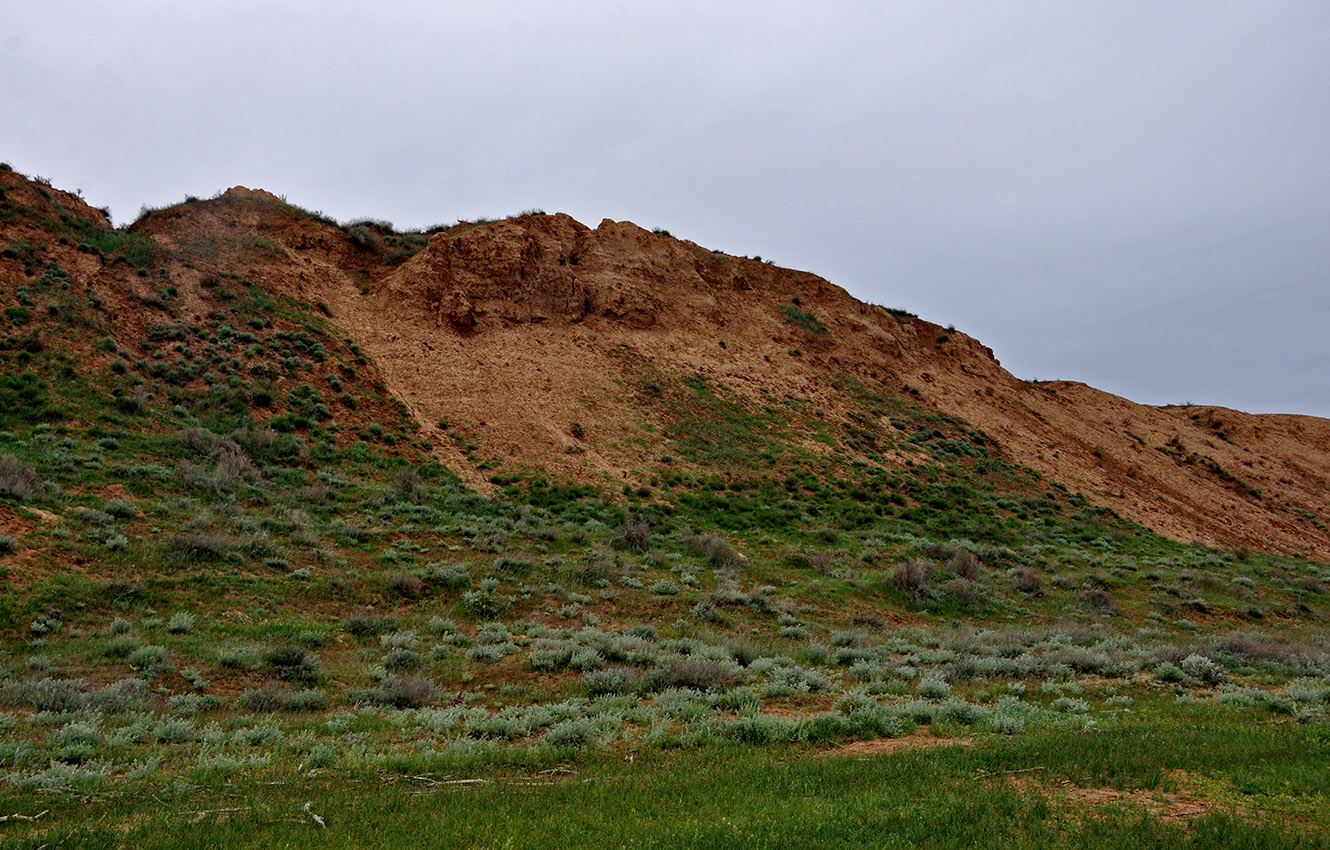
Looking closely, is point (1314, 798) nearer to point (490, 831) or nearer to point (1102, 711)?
point (1102, 711)

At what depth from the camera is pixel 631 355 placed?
105 ft

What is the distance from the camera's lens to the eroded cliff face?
26.5m

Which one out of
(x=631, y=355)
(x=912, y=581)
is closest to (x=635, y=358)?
(x=631, y=355)

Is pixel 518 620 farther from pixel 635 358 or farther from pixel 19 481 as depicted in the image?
pixel 635 358

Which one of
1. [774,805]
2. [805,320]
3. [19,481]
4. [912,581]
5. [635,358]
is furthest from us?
[805,320]

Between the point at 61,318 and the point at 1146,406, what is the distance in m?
65.9

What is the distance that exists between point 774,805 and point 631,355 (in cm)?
2771

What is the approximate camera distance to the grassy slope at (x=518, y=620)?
5.52 metres

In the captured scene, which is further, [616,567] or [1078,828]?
[616,567]

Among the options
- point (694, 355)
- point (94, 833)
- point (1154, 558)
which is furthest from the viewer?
point (694, 355)

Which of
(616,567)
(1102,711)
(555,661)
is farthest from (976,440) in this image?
(555,661)

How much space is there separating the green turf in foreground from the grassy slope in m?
0.05

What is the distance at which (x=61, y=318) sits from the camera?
19.9m

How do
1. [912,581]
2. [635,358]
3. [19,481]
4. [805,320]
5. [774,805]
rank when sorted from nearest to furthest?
[774,805] → [19,481] → [912,581] → [635,358] → [805,320]
